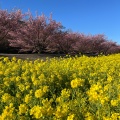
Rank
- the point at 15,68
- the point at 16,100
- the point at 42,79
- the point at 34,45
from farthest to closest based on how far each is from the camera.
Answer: the point at 34,45
the point at 15,68
the point at 42,79
the point at 16,100

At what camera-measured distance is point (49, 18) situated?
25922 mm

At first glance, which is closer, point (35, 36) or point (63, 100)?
point (63, 100)

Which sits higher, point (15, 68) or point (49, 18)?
point (49, 18)

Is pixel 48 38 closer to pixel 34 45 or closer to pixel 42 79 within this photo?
pixel 34 45

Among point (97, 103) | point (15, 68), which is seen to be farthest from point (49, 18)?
point (97, 103)

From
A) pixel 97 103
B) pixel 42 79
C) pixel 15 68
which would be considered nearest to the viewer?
pixel 97 103

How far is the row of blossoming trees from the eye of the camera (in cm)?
2344

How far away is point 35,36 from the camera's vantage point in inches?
1005

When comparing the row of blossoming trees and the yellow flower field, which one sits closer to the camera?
the yellow flower field

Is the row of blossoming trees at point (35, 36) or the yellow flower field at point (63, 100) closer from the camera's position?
the yellow flower field at point (63, 100)

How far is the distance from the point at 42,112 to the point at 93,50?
29790 millimetres

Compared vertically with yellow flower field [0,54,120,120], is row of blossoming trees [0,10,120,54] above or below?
above

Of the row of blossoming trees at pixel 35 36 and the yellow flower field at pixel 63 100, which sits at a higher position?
the row of blossoming trees at pixel 35 36

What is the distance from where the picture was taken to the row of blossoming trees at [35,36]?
76.9 feet
